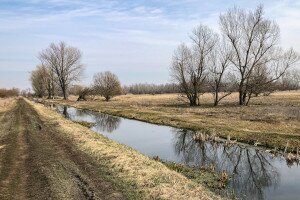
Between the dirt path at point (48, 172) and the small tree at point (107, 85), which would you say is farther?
the small tree at point (107, 85)

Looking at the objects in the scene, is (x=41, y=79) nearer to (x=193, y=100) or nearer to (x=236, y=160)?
(x=193, y=100)

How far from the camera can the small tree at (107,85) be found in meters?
92.8

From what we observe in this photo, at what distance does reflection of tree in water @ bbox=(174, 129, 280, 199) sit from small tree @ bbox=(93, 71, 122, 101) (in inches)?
2669

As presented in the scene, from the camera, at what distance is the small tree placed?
3654 inches

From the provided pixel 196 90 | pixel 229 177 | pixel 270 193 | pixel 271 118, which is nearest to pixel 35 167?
pixel 229 177

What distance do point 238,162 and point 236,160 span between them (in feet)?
1.39

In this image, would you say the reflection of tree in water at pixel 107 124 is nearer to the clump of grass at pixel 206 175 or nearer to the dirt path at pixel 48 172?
the dirt path at pixel 48 172

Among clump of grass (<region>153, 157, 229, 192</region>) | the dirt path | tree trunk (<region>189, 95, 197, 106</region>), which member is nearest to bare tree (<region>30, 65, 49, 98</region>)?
tree trunk (<region>189, 95, 197, 106</region>)

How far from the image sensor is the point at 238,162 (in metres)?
19.0

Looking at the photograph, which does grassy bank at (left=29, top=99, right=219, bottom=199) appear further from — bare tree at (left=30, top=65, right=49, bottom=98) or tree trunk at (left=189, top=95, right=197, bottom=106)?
bare tree at (left=30, top=65, right=49, bottom=98)

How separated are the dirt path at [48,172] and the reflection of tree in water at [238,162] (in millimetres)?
5006

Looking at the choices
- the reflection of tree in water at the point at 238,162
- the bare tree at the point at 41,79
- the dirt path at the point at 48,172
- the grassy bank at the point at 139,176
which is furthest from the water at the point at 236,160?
the bare tree at the point at 41,79

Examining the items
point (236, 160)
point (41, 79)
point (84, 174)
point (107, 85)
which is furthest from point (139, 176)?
point (41, 79)

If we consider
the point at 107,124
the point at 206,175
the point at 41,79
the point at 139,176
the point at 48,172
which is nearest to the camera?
the point at 139,176
